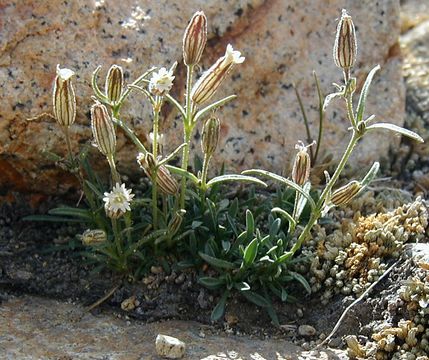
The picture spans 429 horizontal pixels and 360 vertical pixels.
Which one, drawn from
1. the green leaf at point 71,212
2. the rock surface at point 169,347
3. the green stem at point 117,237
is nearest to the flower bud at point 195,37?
the green stem at point 117,237

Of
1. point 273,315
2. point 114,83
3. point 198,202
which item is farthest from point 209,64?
point 273,315

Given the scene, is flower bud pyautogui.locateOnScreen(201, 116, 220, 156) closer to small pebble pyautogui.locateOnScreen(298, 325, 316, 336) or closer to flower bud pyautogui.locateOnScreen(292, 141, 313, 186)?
flower bud pyautogui.locateOnScreen(292, 141, 313, 186)

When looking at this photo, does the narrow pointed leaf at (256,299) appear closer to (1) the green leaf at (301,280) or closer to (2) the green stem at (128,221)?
(1) the green leaf at (301,280)

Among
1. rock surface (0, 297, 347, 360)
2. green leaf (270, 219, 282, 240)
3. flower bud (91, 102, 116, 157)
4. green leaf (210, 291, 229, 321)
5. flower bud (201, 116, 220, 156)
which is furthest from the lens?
green leaf (270, 219, 282, 240)

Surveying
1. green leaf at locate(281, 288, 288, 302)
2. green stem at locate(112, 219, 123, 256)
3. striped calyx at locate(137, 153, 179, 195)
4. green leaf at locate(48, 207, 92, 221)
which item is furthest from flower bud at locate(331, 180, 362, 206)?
green leaf at locate(48, 207, 92, 221)

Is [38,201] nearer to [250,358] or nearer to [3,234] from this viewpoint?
[3,234]

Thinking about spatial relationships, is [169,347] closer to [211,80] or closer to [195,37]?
[211,80]
